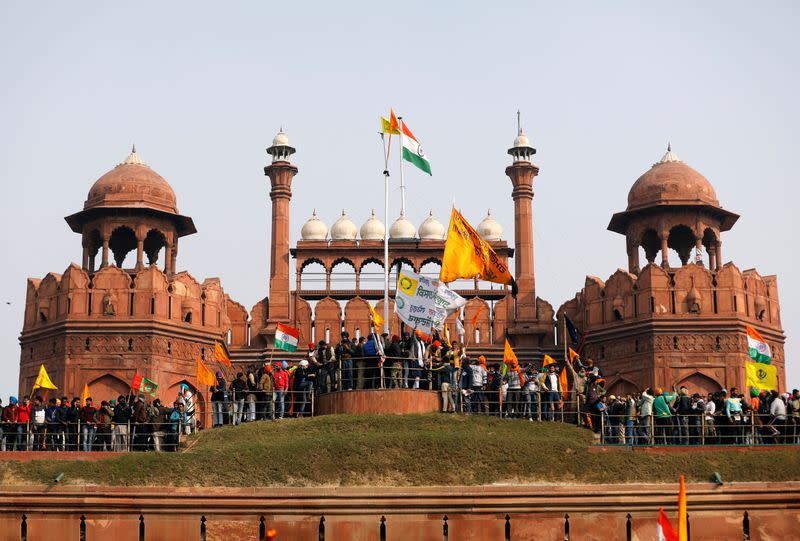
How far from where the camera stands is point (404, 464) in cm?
2939

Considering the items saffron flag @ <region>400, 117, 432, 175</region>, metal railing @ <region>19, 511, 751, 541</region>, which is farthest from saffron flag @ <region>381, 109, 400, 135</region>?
metal railing @ <region>19, 511, 751, 541</region>

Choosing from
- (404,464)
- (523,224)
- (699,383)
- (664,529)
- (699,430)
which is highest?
(523,224)

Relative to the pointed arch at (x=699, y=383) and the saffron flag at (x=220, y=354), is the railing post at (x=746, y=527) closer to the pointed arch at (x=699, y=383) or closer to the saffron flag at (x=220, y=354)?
the pointed arch at (x=699, y=383)

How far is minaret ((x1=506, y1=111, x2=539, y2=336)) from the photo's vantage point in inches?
1866

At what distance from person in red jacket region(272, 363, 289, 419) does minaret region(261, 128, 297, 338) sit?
45.6 ft

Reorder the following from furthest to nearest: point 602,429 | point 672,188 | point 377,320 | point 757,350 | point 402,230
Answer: point 402,230, point 672,188, point 377,320, point 757,350, point 602,429

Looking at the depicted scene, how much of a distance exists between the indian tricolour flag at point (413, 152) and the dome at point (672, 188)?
10015 millimetres

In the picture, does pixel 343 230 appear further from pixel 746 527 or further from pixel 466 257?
pixel 746 527

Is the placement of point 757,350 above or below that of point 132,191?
below

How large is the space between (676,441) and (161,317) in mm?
18551

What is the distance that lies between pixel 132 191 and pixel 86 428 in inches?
655

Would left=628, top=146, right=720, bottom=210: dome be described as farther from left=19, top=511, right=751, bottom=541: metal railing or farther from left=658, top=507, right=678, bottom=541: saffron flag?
left=658, top=507, right=678, bottom=541: saffron flag

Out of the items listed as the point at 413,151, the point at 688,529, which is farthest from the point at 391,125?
the point at 688,529

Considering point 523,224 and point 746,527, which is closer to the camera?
point 746,527
